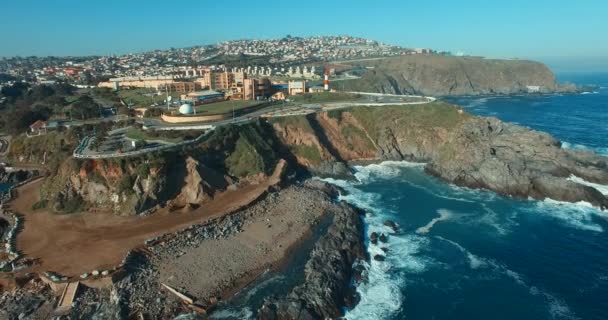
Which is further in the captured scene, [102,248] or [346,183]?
[346,183]

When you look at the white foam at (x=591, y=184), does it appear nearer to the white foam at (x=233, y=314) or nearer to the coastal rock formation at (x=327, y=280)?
the coastal rock formation at (x=327, y=280)

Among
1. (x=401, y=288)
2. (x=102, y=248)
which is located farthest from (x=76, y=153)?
(x=401, y=288)

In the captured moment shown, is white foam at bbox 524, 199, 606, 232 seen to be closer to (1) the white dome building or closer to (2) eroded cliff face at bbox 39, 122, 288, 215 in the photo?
(2) eroded cliff face at bbox 39, 122, 288, 215

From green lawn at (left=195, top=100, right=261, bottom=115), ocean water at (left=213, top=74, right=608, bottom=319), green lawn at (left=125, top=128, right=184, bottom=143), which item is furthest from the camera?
green lawn at (left=195, top=100, right=261, bottom=115)

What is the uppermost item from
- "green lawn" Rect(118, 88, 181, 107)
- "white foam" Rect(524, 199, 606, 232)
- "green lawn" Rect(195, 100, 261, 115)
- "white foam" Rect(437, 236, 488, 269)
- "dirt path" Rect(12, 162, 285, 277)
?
"green lawn" Rect(118, 88, 181, 107)

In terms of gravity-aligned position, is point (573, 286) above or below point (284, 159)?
below

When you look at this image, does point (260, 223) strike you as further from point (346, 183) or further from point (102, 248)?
point (346, 183)


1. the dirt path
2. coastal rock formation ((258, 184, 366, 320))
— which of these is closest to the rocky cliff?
coastal rock formation ((258, 184, 366, 320))

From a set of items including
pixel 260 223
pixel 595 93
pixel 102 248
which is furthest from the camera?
pixel 595 93
